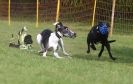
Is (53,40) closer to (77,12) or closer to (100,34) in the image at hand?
(100,34)

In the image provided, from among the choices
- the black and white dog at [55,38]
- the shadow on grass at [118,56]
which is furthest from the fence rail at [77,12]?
the black and white dog at [55,38]

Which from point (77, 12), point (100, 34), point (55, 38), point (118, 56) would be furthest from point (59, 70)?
point (77, 12)

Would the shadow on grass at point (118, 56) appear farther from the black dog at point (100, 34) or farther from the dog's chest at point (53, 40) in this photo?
the dog's chest at point (53, 40)

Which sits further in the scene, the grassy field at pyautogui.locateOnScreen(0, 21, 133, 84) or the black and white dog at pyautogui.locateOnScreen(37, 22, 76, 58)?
the black and white dog at pyautogui.locateOnScreen(37, 22, 76, 58)

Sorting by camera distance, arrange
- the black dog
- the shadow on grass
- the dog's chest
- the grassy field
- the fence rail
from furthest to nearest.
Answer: the fence rail < the shadow on grass < the black dog < the dog's chest < the grassy field

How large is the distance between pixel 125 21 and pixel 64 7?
4.82 m

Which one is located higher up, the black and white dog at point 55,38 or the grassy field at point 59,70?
the black and white dog at point 55,38

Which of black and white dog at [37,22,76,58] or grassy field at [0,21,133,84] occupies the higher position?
black and white dog at [37,22,76,58]

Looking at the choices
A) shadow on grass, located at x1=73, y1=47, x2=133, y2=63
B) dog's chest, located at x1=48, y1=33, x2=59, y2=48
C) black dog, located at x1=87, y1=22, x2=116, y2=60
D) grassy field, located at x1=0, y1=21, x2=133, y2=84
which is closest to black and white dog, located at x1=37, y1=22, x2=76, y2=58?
dog's chest, located at x1=48, y1=33, x2=59, y2=48

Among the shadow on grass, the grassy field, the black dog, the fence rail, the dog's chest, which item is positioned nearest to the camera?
the grassy field

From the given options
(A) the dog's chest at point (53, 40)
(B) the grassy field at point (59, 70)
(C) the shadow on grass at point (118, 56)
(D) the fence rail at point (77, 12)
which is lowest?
(C) the shadow on grass at point (118, 56)

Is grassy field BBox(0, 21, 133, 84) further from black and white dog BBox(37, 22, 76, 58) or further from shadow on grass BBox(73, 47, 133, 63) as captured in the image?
black and white dog BBox(37, 22, 76, 58)

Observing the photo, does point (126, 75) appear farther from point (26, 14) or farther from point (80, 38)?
point (26, 14)

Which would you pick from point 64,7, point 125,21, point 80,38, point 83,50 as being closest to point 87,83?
point 83,50
